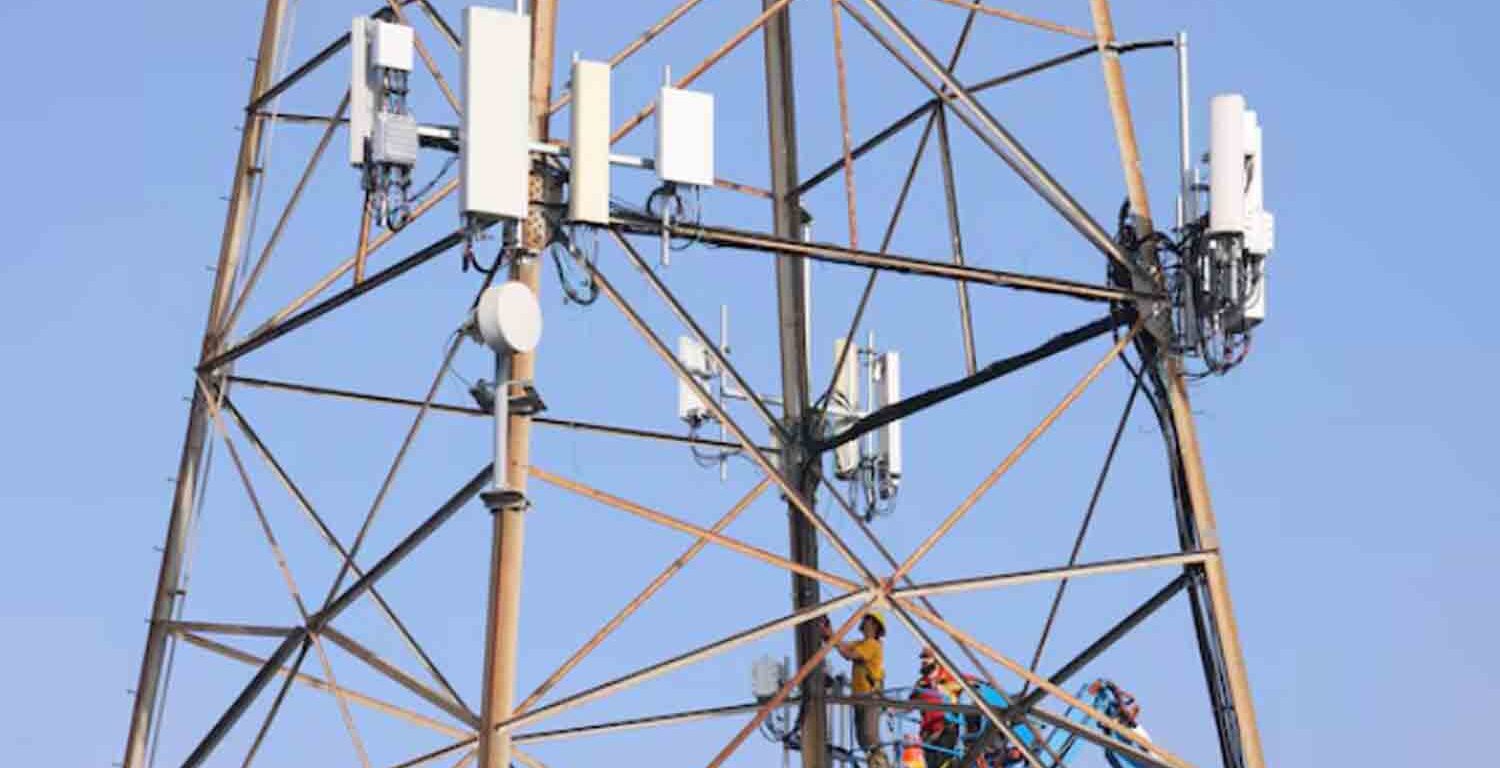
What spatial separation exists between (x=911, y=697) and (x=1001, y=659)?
4063 millimetres

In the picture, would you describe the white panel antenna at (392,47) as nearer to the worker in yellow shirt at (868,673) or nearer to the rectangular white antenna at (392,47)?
the rectangular white antenna at (392,47)

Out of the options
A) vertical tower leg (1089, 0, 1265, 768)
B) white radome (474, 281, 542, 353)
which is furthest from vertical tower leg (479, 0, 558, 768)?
vertical tower leg (1089, 0, 1265, 768)

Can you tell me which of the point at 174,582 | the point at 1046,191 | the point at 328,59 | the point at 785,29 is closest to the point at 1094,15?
the point at 1046,191

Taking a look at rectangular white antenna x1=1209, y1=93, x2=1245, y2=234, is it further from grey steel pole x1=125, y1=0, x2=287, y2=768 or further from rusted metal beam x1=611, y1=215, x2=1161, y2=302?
grey steel pole x1=125, y1=0, x2=287, y2=768

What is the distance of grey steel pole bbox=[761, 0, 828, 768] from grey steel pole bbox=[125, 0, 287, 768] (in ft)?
14.5

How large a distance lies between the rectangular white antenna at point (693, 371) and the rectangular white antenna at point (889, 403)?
1604mm

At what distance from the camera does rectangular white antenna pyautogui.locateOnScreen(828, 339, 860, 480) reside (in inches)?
1422

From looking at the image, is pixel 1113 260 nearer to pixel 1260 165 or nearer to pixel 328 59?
pixel 1260 165

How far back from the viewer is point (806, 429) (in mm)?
35781

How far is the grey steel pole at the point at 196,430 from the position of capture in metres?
33.8

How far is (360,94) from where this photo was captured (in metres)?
30.9

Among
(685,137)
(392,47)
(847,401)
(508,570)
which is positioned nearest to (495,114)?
(392,47)

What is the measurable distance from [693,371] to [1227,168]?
5537 mm

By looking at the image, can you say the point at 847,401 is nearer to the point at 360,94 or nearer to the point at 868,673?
the point at 868,673
